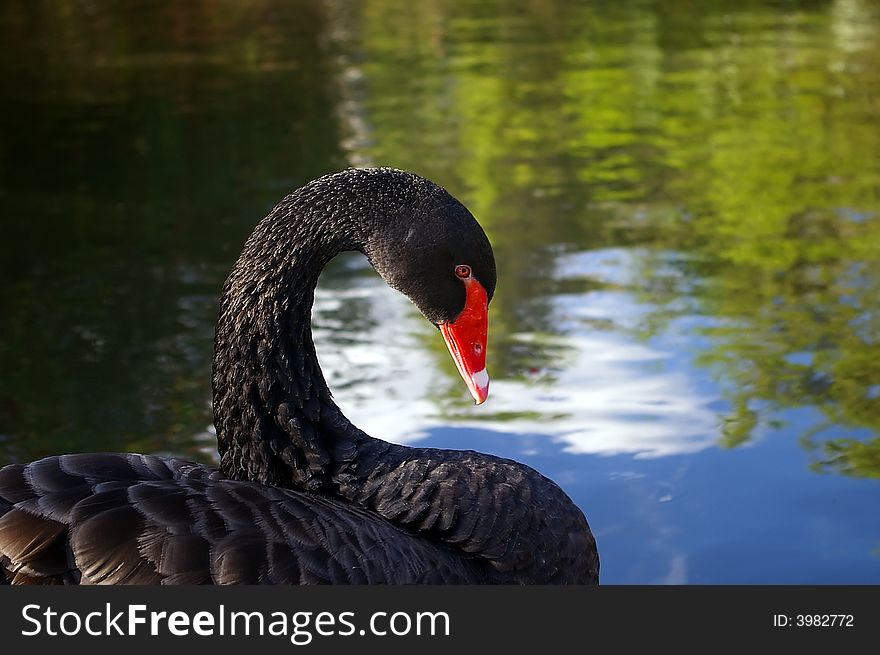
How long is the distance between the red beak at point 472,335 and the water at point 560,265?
88 cm

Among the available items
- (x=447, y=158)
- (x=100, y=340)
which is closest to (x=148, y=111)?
(x=447, y=158)

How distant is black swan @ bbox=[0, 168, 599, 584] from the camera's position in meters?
2.88

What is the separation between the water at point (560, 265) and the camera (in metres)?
4.40

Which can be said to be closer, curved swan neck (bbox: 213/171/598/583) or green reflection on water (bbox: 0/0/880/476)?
curved swan neck (bbox: 213/171/598/583)

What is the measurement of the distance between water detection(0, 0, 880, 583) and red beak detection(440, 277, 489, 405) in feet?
2.88

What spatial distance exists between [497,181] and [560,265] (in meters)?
1.69

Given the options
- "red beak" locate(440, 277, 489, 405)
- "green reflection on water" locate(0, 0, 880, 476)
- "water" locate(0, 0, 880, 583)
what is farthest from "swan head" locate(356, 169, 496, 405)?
"green reflection on water" locate(0, 0, 880, 476)

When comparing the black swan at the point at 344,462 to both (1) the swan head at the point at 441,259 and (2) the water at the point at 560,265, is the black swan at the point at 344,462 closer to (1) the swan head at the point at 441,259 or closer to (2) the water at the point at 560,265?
(1) the swan head at the point at 441,259

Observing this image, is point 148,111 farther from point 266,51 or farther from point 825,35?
point 825,35

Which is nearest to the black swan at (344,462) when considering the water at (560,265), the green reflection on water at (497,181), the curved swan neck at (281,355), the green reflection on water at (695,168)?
the curved swan neck at (281,355)

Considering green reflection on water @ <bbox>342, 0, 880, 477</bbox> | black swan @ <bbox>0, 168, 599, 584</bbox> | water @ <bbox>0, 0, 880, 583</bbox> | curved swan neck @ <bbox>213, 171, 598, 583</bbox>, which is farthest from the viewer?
green reflection on water @ <bbox>342, 0, 880, 477</bbox>

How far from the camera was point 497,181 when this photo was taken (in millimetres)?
8141

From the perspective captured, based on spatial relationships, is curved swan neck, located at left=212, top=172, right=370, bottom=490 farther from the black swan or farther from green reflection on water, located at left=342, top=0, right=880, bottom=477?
green reflection on water, located at left=342, top=0, right=880, bottom=477

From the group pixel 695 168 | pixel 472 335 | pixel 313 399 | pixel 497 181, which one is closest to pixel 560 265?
pixel 497 181
